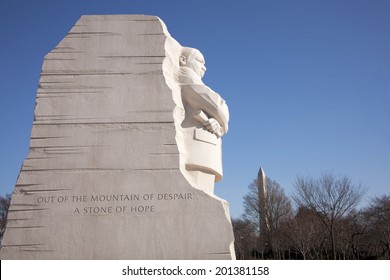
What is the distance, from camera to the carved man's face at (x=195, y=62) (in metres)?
7.45

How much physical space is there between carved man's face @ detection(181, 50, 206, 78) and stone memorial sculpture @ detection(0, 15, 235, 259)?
1.13 feet

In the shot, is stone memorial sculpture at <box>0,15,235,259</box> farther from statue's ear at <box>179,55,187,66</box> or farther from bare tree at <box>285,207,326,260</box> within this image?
bare tree at <box>285,207,326,260</box>

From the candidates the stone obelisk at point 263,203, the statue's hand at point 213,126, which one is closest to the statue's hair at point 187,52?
the statue's hand at point 213,126

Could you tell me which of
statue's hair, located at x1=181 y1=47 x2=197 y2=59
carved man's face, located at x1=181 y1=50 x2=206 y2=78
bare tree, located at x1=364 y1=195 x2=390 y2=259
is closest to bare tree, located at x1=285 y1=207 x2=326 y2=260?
bare tree, located at x1=364 y1=195 x2=390 y2=259

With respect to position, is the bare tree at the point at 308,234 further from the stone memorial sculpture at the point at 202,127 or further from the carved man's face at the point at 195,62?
the carved man's face at the point at 195,62

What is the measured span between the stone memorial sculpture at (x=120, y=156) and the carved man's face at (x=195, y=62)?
1.13ft

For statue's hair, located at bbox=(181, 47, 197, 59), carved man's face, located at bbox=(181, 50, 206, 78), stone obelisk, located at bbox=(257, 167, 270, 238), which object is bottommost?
carved man's face, located at bbox=(181, 50, 206, 78)

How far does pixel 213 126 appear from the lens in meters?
6.86

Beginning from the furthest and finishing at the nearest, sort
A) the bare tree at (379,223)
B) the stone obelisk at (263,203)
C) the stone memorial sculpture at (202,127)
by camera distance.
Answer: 1. the stone obelisk at (263,203)
2. the bare tree at (379,223)
3. the stone memorial sculpture at (202,127)

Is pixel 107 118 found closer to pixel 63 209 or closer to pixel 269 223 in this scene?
pixel 63 209

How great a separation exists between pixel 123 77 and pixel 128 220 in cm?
252

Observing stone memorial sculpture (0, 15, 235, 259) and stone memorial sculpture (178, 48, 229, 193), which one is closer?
stone memorial sculpture (0, 15, 235, 259)

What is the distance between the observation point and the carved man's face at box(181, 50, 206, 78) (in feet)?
24.5
